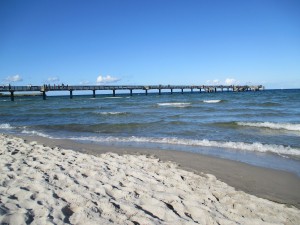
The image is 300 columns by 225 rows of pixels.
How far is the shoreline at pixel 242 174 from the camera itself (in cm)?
516

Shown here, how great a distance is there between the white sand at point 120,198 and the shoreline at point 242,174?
438 millimetres

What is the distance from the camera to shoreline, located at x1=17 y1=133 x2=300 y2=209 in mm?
5163

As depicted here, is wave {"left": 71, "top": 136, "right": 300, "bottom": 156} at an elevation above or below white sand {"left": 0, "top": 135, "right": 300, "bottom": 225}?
below

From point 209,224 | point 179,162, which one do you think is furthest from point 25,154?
point 209,224

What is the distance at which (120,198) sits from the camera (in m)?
4.27

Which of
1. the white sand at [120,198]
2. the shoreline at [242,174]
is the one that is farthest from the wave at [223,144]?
the white sand at [120,198]

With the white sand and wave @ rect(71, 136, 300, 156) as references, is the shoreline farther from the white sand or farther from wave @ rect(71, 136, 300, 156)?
wave @ rect(71, 136, 300, 156)

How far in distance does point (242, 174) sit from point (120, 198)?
10.8 ft

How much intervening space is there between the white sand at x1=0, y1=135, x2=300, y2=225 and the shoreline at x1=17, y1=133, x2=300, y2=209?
1.44 ft

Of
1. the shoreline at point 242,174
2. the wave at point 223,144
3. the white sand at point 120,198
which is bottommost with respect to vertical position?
the wave at point 223,144

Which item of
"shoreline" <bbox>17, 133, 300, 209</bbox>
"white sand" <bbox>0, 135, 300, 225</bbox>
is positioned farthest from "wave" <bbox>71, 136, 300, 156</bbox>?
"white sand" <bbox>0, 135, 300, 225</bbox>

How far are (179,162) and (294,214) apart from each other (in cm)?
350

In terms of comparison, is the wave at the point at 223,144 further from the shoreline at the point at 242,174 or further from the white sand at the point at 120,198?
the white sand at the point at 120,198

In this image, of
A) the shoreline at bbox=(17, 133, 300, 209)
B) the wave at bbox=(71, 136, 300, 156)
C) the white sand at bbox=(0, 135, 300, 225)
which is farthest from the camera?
the wave at bbox=(71, 136, 300, 156)
